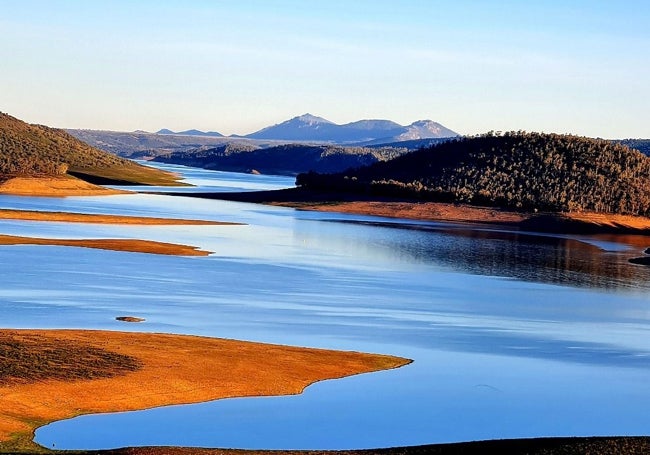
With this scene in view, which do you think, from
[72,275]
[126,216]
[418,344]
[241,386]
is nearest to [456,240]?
[126,216]

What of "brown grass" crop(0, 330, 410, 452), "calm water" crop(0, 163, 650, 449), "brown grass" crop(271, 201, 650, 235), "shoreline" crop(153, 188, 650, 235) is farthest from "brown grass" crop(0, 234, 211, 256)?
"brown grass" crop(271, 201, 650, 235)

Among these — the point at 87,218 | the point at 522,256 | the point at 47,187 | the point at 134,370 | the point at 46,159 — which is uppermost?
the point at 46,159

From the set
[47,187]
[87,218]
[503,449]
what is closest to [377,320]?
[503,449]

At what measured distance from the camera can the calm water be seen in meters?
31.5

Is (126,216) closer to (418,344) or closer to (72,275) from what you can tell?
(72,275)

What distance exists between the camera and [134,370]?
35.6 meters

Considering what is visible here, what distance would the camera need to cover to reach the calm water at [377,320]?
31.5m

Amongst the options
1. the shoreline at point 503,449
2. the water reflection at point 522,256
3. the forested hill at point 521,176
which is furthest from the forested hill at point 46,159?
the shoreline at point 503,449

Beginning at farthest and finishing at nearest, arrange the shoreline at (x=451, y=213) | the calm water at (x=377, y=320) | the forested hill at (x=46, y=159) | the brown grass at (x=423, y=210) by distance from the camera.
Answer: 1. the forested hill at (x=46, y=159)
2. the brown grass at (x=423, y=210)
3. the shoreline at (x=451, y=213)
4. the calm water at (x=377, y=320)

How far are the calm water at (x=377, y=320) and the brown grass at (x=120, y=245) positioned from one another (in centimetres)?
240

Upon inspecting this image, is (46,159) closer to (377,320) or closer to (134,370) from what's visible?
(377,320)

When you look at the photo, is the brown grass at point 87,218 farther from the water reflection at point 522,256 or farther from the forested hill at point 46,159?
the forested hill at point 46,159

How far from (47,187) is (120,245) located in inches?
2580

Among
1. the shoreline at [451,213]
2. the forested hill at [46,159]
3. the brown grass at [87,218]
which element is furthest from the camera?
the forested hill at [46,159]
